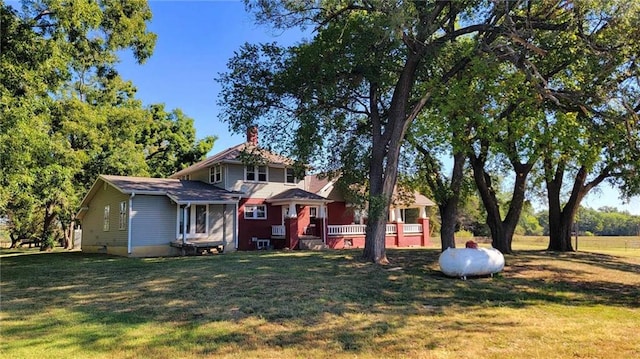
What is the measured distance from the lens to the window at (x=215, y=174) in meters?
→ 24.6

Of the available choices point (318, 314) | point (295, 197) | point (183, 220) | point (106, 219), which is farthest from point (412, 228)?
point (318, 314)

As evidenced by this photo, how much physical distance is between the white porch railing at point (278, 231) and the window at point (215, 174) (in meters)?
4.05

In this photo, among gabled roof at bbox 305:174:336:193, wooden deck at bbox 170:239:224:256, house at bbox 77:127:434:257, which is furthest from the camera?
gabled roof at bbox 305:174:336:193

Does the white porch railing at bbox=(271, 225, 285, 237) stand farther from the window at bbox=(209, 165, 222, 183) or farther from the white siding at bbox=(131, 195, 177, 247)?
the white siding at bbox=(131, 195, 177, 247)

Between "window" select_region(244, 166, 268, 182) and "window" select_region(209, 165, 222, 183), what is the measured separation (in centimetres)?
145

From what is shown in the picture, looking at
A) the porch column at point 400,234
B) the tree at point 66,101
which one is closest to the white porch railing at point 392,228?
the porch column at point 400,234

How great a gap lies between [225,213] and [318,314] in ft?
52.5

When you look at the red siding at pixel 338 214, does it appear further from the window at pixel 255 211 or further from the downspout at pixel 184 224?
the downspout at pixel 184 224

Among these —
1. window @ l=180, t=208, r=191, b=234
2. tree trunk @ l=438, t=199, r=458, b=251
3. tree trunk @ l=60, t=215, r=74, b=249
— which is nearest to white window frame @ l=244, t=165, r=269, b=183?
window @ l=180, t=208, r=191, b=234

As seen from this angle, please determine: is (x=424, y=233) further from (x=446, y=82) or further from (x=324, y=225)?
(x=446, y=82)

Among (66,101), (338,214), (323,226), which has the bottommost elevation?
(323,226)

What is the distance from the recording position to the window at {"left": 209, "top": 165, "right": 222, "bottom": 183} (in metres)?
24.6

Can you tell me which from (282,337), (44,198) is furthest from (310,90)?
(44,198)

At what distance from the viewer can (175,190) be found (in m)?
21.8
